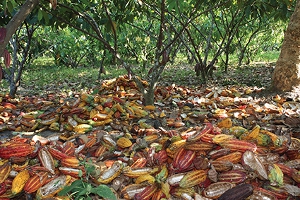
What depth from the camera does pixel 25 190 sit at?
1.41m

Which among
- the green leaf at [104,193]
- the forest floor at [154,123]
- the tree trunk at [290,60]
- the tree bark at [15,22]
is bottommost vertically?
the forest floor at [154,123]

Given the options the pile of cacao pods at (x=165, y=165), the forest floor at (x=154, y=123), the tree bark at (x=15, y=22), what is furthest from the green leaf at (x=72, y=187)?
the tree bark at (x=15, y=22)

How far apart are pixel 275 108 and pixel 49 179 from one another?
7.78 feet

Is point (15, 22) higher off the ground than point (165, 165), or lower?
higher

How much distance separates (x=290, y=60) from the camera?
11.4ft

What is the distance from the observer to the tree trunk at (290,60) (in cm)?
338

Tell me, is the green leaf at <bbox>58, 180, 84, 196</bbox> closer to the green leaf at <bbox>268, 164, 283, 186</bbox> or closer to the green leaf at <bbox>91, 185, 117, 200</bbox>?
the green leaf at <bbox>91, 185, 117, 200</bbox>

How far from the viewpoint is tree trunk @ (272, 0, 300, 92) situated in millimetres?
3385

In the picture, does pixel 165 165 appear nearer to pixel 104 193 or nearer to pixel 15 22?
pixel 104 193

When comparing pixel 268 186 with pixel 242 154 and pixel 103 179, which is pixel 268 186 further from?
pixel 103 179

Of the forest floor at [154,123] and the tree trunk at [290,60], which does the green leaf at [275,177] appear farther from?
the tree trunk at [290,60]

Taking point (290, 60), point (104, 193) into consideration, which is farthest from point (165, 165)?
point (290, 60)

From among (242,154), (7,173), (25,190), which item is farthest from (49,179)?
(242,154)

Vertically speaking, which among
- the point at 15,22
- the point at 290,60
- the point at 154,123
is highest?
the point at 15,22
